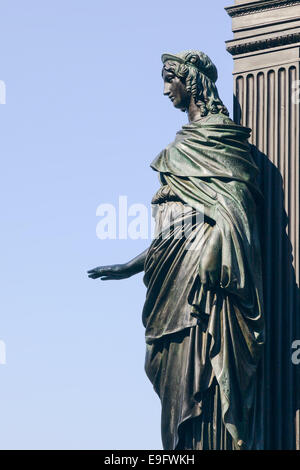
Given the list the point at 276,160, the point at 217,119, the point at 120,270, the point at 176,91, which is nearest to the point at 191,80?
the point at 176,91

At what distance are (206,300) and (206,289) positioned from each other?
13 cm

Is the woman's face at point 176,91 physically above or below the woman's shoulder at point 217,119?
above

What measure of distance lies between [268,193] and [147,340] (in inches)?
93.9

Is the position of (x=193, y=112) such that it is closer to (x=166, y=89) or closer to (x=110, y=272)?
(x=166, y=89)

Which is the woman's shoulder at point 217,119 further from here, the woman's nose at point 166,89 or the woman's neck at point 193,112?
the woman's nose at point 166,89

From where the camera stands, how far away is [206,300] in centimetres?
2267

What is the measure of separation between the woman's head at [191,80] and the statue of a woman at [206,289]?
83 mm

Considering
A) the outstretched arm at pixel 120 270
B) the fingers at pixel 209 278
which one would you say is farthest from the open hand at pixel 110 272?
the fingers at pixel 209 278

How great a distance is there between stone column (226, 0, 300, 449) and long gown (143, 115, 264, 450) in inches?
11.8

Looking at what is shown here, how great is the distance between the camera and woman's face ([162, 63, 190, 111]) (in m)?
24.1

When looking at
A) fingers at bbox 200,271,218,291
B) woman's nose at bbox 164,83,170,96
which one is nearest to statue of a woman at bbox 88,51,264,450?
fingers at bbox 200,271,218,291

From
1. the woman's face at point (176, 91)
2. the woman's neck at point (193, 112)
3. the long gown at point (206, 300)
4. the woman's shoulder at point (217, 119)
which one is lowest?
the long gown at point (206, 300)

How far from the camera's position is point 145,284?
76.8ft

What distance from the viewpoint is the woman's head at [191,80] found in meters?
24.0
